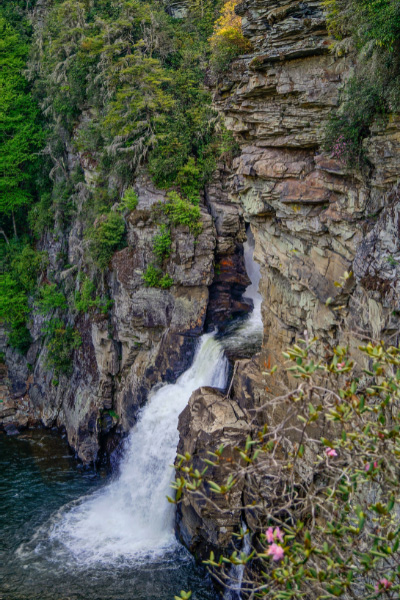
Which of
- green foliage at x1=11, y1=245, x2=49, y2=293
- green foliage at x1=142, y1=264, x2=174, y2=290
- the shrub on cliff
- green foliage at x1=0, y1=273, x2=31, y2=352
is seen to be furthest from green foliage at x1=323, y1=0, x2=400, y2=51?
green foliage at x1=0, y1=273, x2=31, y2=352

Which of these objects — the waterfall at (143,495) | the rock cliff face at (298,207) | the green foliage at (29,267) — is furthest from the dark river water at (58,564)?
the green foliage at (29,267)

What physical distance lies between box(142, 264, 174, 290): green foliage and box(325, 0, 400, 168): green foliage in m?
9.29

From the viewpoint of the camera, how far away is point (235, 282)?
66.7 ft

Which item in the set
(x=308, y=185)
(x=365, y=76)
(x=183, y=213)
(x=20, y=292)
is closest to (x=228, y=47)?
(x=308, y=185)

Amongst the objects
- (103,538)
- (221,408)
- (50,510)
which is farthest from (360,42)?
(50,510)

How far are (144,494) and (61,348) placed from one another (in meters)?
8.98

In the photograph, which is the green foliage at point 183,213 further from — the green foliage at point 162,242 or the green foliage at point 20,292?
the green foliage at point 20,292

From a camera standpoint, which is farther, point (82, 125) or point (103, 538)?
point (82, 125)

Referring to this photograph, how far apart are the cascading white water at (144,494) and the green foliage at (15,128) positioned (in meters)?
14.8

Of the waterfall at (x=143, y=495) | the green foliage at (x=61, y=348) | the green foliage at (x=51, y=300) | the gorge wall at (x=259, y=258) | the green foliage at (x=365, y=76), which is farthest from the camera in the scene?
the green foliage at (x=51, y=300)

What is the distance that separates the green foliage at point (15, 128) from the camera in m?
26.0

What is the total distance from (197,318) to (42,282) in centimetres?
1037

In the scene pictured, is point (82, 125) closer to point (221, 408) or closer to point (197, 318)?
point (197, 318)

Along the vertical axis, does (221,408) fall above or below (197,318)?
below
